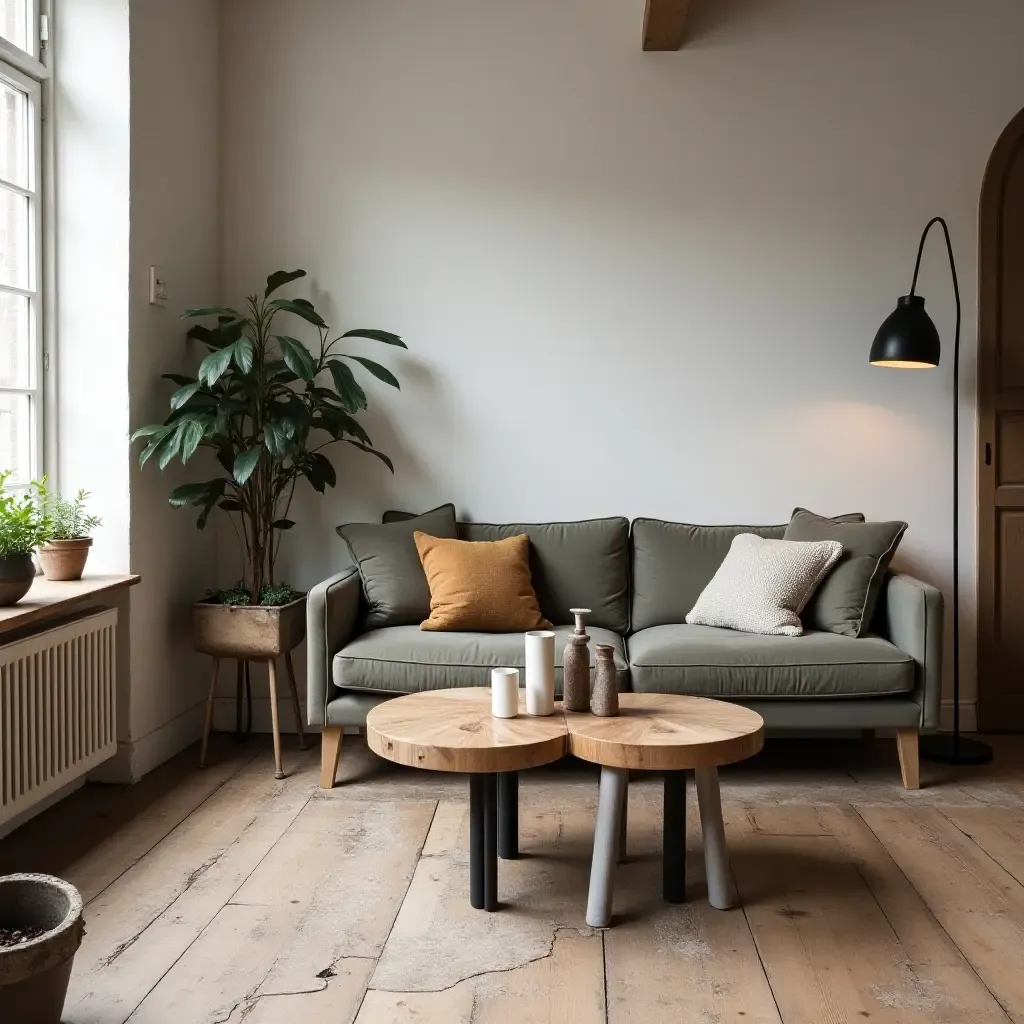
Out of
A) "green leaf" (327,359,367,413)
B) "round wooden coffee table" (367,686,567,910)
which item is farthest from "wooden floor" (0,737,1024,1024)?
"green leaf" (327,359,367,413)

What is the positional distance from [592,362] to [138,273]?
1.76m

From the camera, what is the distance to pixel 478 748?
7.79 ft

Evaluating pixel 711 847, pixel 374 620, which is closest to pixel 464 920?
pixel 711 847


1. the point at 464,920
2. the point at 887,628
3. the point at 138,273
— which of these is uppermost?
the point at 138,273

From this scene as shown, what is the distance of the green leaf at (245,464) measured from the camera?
11.9 feet

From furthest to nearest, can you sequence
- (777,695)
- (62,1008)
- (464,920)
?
(777,695) < (464,920) < (62,1008)

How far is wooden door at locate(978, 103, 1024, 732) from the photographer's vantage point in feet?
13.7

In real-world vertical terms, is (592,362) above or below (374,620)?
above

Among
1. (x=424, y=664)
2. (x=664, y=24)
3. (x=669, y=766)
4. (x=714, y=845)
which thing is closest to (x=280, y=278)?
(x=424, y=664)

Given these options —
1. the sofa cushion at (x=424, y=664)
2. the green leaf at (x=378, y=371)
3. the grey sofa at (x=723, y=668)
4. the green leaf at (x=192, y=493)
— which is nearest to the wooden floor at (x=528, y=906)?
the grey sofa at (x=723, y=668)

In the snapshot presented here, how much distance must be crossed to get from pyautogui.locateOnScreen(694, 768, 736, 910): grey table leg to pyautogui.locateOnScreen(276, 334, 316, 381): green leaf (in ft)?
6.49

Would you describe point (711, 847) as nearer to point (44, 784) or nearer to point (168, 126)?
point (44, 784)

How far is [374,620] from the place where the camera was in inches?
152

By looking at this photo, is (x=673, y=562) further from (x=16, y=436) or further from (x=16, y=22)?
(x=16, y=22)
